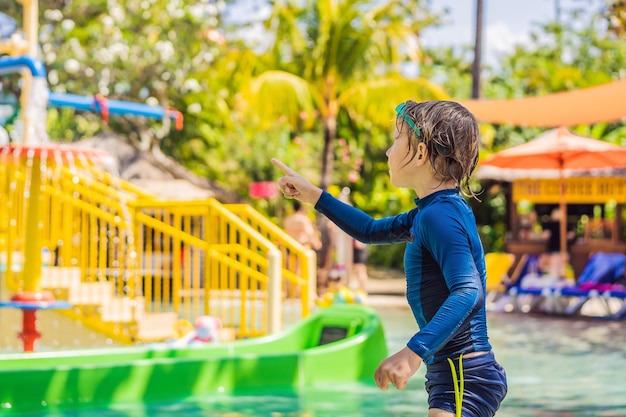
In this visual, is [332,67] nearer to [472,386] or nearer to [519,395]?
[519,395]

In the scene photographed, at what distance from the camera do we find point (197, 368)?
8.35 m

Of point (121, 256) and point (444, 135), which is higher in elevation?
point (444, 135)

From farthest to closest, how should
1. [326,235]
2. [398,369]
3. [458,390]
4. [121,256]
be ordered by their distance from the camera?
[326,235] → [121,256] → [458,390] → [398,369]

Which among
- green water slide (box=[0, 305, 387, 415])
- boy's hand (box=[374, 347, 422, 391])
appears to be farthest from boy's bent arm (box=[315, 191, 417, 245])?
green water slide (box=[0, 305, 387, 415])

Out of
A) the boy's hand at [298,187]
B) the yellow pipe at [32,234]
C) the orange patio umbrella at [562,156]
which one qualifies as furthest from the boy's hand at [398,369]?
the orange patio umbrella at [562,156]

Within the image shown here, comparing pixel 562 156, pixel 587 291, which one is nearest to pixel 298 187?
pixel 587 291

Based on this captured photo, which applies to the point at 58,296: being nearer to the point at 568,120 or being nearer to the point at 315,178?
the point at 568,120

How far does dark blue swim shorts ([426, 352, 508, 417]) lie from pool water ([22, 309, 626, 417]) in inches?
181

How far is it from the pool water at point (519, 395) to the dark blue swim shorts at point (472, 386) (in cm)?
459

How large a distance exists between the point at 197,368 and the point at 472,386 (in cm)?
529

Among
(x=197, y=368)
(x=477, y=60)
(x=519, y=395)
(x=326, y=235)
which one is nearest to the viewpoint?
(x=197, y=368)

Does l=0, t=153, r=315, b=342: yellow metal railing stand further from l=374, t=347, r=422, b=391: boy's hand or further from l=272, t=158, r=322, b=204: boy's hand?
l=374, t=347, r=422, b=391: boy's hand

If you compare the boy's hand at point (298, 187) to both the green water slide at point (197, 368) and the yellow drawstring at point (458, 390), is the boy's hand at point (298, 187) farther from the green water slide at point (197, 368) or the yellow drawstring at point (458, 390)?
the green water slide at point (197, 368)

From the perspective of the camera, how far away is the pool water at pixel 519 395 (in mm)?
7953
